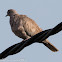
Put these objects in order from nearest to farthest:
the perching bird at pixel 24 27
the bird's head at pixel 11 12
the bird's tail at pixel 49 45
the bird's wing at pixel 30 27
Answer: the perching bird at pixel 24 27
the bird's wing at pixel 30 27
the bird's tail at pixel 49 45
the bird's head at pixel 11 12

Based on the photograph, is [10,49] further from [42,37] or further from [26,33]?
[26,33]

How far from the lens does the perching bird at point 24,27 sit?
641cm

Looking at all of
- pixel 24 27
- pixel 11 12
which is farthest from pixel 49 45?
pixel 11 12

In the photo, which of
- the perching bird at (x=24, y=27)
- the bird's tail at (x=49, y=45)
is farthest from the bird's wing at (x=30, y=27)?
the bird's tail at (x=49, y=45)

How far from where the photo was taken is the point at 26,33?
6531 millimetres

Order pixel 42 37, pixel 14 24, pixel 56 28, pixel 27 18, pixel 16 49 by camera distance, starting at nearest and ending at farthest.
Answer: pixel 56 28
pixel 42 37
pixel 16 49
pixel 14 24
pixel 27 18

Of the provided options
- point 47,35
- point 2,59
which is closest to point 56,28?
point 47,35

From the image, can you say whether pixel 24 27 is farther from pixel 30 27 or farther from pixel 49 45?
pixel 49 45

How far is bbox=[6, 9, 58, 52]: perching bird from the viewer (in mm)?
6410

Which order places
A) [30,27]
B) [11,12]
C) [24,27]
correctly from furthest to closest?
[11,12] < [30,27] < [24,27]

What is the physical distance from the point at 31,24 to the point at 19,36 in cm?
51

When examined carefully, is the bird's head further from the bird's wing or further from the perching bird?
the bird's wing

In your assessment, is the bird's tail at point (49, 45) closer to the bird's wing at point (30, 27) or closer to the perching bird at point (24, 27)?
the perching bird at point (24, 27)

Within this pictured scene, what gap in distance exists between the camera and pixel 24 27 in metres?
6.55
